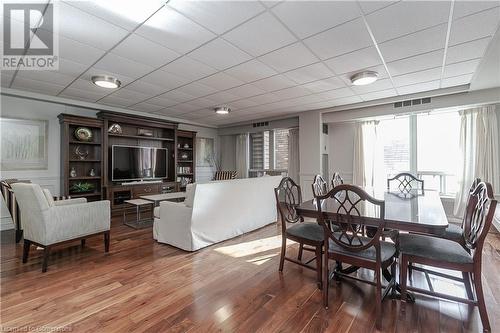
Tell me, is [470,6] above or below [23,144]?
above

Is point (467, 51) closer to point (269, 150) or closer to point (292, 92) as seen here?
point (292, 92)

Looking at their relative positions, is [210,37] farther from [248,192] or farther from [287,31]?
[248,192]

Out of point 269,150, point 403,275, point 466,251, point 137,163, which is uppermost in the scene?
point 269,150

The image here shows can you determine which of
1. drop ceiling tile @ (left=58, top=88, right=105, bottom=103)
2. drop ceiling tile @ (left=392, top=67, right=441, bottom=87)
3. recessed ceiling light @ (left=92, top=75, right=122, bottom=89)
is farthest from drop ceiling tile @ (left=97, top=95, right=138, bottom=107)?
drop ceiling tile @ (left=392, top=67, right=441, bottom=87)

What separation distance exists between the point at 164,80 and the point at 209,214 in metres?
2.12

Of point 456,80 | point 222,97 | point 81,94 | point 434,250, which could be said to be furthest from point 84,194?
point 456,80

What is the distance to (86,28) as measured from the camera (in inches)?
84.4

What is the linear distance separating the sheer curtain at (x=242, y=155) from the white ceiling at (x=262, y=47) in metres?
2.95

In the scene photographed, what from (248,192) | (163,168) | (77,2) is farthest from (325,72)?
(163,168)

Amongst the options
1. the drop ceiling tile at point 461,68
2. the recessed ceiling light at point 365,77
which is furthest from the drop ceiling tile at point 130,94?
the drop ceiling tile at point 461,68

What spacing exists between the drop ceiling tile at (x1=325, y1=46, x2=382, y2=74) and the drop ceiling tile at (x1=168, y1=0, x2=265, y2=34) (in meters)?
1.35

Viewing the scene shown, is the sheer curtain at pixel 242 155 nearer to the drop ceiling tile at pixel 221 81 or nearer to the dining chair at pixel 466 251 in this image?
the drop ceiling tile at pixel 221 81

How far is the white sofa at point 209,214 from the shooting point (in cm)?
298

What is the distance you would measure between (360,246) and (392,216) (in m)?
0.36
